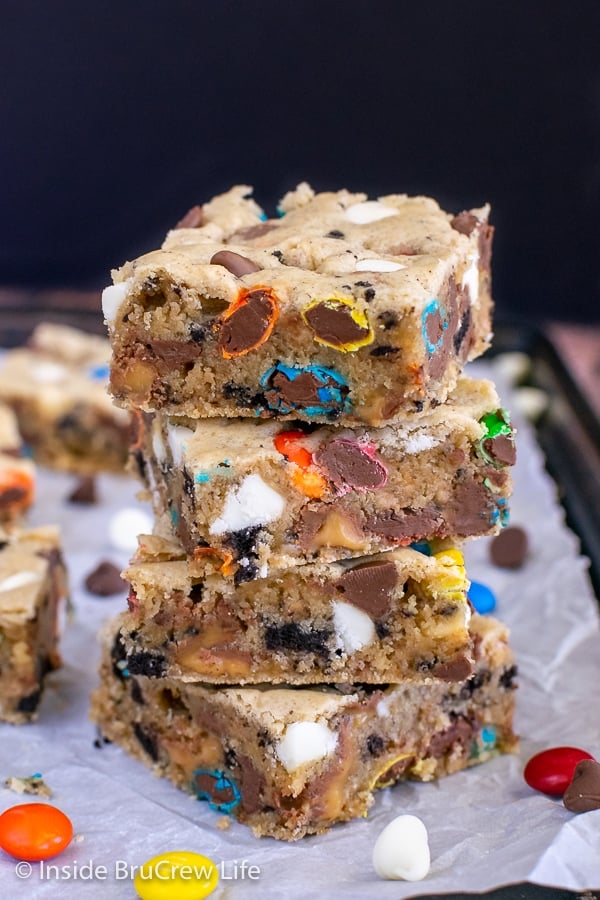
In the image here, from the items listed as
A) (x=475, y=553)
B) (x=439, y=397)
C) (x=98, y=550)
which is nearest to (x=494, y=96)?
(x=475, y=553)

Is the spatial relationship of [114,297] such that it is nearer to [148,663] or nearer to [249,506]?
[249,506]

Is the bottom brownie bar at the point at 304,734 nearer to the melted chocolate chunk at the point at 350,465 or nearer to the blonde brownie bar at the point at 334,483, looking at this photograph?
the blonde brownie bar at the point at 334,483

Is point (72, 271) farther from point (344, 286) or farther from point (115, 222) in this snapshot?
point (344, 286)

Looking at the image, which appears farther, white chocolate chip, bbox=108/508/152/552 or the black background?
the black background

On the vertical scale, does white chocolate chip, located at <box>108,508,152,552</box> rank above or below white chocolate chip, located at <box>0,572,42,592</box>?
above

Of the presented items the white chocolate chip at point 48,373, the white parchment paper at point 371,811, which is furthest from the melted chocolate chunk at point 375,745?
the white chocolate chip at point 48,373

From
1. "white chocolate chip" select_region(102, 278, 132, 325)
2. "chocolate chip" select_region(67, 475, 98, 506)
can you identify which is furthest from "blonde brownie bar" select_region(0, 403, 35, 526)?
"white chocolate chip" select_region(102, 278, 132, 325)

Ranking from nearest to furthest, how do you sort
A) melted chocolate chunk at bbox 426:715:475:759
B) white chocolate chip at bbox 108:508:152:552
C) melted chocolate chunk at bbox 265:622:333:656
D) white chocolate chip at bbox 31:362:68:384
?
1. melted chocolate chunk at bbox 265:622:333:656
2. melted chocolate chunk at bbox 426:715:475:759
3. white chocolate chip at bbox 108:508:152:552
4. white chocolate chip at bbox 31:362:68:384

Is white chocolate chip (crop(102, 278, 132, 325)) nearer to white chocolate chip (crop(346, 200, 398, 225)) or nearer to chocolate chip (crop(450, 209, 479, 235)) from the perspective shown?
white chocolate chip (crop(346, 200, 398, 225))
